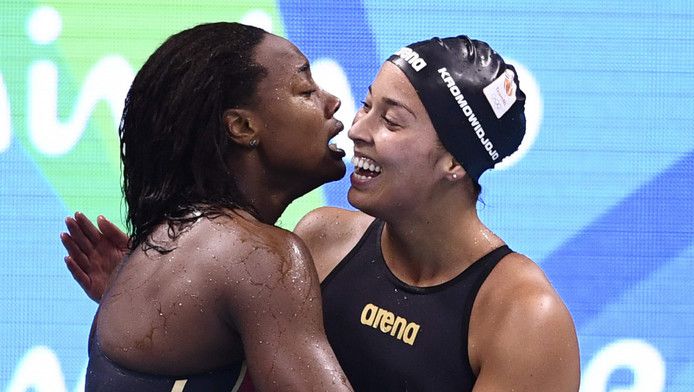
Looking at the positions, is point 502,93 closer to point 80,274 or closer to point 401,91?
point 401,91

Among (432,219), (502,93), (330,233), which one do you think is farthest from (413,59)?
(330,233)

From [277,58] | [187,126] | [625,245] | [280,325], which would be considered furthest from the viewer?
[625,245]

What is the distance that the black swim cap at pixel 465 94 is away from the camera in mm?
1967

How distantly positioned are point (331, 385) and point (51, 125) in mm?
1728

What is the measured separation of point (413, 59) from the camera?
1.98 metres

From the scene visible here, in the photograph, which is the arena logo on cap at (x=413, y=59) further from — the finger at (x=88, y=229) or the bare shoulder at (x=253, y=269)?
the finger at (x=88, y=229)

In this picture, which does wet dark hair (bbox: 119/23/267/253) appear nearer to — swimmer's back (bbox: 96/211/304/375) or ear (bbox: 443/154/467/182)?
swimmer's back (bbox: 96/211/304/375)

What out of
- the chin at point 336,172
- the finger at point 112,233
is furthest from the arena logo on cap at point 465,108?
the finger at point 112,233

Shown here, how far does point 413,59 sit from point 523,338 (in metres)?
0.49

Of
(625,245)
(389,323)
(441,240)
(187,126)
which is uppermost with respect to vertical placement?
(187,126)

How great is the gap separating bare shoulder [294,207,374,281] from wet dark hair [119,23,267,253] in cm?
33

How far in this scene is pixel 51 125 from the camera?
125 inches

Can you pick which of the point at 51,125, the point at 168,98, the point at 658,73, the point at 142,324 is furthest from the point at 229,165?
the point at 658,73

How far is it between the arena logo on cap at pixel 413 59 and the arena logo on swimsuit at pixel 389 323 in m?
0.41
